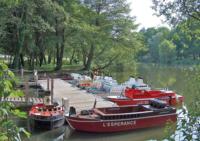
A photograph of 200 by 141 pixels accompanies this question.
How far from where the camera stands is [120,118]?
15.4 meters

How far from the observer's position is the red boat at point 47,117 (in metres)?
14.8

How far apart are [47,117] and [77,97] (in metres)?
5.63

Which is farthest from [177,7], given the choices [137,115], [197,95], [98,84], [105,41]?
[105,41]

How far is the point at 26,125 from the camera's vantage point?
1584 cm

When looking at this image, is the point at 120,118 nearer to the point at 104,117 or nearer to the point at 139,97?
the point at 104,117

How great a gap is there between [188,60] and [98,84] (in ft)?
210

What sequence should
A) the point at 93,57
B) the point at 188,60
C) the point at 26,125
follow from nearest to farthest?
the point at 26,125 < the point at 93,57 < the point at 188,60

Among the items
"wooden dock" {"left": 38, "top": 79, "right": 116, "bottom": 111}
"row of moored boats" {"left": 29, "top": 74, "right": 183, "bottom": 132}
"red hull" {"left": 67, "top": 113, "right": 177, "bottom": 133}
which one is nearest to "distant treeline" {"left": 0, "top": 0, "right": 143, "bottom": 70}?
"wooden dock" {"left": 38, "top": 79, "right": 116, "bottom": 111}

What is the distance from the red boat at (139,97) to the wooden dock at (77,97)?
1.13m

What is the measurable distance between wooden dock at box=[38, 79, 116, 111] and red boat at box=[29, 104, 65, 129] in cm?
202

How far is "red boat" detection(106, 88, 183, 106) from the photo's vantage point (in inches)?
807

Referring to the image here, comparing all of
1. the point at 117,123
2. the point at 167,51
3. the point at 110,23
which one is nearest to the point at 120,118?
the point at 117,123

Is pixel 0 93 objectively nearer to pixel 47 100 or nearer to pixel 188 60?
pixel 47 100

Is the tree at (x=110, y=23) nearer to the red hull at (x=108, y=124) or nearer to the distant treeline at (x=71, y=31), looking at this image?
the distant treeline at (x=71, y=31)
